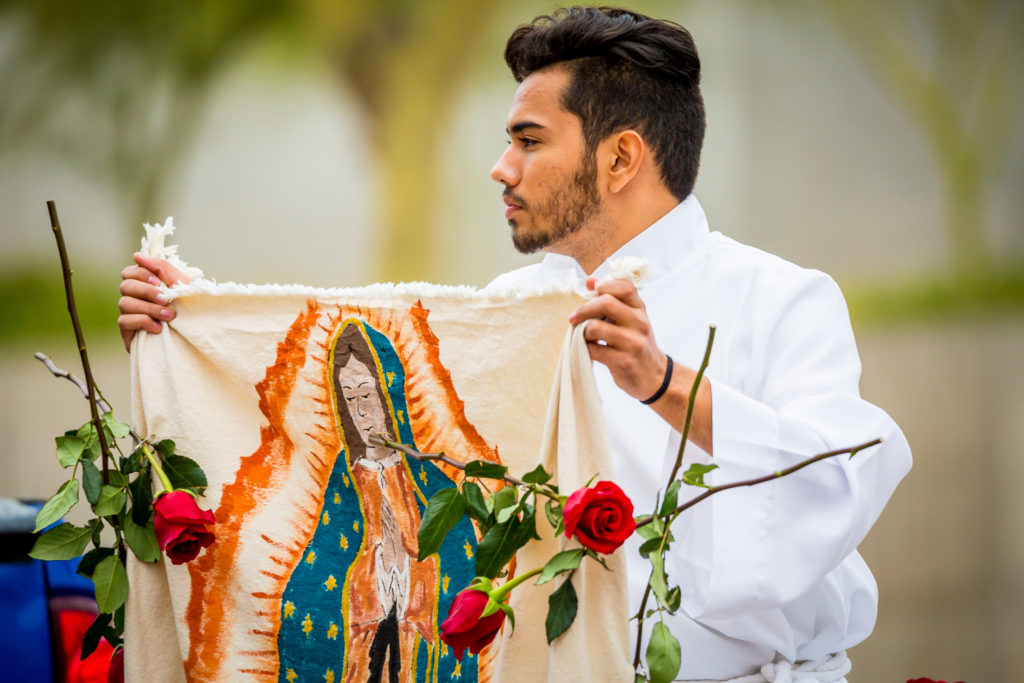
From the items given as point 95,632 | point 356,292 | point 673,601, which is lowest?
point 673,601

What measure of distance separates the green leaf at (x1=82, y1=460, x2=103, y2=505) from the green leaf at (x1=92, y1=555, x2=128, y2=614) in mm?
90

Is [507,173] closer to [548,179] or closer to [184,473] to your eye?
[548,179]

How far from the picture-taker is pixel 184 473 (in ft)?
4.46

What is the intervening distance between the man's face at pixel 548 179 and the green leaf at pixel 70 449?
78 cm

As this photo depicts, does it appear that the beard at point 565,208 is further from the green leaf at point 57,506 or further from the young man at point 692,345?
the green leaf at point 57,506

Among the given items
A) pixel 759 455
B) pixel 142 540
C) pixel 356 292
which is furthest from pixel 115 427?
pixel 759 455

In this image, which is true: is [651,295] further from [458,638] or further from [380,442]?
[458,638]

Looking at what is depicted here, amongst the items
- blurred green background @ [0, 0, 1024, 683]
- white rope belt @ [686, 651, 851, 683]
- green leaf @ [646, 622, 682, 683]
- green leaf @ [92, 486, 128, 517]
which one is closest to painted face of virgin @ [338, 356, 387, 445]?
green leaf @ [92, 486, 128, 517]

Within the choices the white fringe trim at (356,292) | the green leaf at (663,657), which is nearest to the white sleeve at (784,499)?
the green leaf at (663,657)

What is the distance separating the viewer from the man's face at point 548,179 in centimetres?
171

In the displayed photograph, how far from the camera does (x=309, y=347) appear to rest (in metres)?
1.43

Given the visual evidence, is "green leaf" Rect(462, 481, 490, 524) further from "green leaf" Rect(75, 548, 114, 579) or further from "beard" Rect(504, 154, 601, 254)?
"beard" Rect(504, 154, 601, 254)

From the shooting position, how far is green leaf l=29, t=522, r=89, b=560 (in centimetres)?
127

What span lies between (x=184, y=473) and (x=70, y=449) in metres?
0.15
